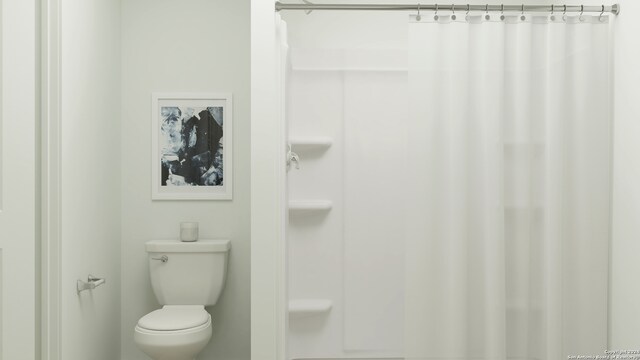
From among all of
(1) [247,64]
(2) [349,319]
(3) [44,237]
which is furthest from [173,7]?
(2) [349,319]

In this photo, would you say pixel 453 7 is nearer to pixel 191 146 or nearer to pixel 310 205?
pixel 310 205

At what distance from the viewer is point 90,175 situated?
2.80 metres

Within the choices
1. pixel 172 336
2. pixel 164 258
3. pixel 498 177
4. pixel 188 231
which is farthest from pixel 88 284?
pixel 498 177

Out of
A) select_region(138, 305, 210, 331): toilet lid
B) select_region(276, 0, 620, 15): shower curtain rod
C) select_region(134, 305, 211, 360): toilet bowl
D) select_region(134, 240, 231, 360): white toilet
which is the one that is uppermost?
select_region(276, 0, 620, 15): shower curtain rod

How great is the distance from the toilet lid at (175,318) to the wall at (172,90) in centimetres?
34

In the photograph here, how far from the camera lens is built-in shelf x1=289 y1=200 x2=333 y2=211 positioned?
10.5ft

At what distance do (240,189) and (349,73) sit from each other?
95 cm

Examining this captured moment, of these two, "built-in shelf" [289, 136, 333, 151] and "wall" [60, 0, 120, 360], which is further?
"built-in shelf" [289, 136, 333, 151]

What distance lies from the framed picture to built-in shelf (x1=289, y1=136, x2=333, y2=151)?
0.42 metres

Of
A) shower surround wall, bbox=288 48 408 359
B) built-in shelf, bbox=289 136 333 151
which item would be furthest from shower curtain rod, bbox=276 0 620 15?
built-in shelf, bbox=289 136 333 151

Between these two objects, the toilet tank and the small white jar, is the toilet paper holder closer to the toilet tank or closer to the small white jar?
the toilet tank

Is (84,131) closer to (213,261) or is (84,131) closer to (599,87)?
(213,261)

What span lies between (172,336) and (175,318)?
0.16 meters

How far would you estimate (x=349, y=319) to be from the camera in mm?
3270
